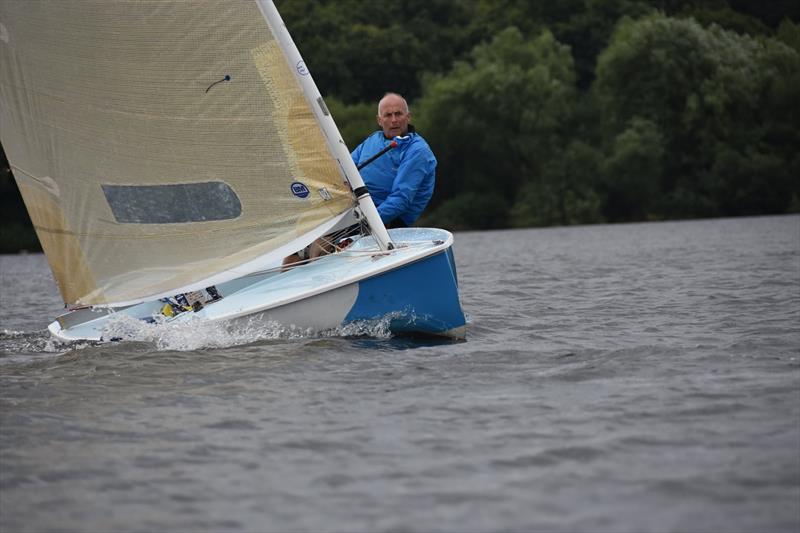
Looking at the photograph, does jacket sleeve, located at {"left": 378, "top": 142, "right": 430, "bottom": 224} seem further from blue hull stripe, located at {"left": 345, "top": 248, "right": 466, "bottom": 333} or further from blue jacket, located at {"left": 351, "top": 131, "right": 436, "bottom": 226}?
blue hull stripe, located at {"left": 345, "top": 248, "right": 466, "bottom": 333}

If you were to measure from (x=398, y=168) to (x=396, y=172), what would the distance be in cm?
9

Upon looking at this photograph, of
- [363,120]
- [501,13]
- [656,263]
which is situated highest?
[501,13]

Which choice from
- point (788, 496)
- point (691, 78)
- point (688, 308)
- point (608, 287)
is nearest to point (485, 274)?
point (608, 287)

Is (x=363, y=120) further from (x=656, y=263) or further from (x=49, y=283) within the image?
(x=656, y=263)

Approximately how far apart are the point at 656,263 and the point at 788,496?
1358 cm

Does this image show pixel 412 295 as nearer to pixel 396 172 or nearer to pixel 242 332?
pixel 242 332

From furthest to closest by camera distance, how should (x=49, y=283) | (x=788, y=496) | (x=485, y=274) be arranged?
(x=49, y=283) → (x=485, y=274) → (x=788, y=496)

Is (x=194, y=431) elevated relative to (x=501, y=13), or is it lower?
lower

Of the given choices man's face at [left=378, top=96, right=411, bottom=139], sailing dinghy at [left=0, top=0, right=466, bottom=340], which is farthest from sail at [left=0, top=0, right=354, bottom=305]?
man's face at [left=378, top=96, right=411, bottom=139]

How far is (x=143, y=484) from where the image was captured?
16.5 feet

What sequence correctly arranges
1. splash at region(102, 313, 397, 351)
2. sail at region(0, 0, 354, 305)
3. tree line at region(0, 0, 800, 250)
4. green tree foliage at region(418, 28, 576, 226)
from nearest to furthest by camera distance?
splash at region(102, 313, 397, 351), sail at region(0, 0, 354, 305), tree line at region(0, 0, 800, 250), green tree foliage at region(418, 28, 576, 226)

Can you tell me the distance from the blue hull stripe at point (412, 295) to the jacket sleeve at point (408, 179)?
1047mm

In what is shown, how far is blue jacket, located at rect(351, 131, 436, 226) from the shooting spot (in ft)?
30.3

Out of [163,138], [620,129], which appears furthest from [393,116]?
[620,129]
